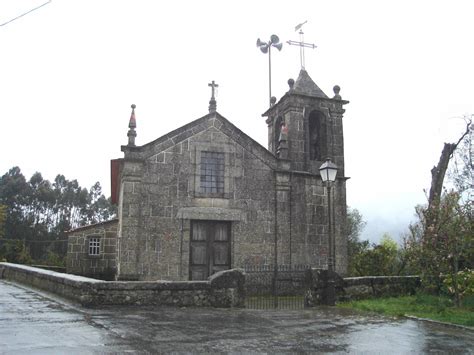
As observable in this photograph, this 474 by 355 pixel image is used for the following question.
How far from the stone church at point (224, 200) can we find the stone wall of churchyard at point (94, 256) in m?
3.17

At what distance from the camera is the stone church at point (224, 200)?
645 inches

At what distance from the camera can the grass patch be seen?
10.6 meters

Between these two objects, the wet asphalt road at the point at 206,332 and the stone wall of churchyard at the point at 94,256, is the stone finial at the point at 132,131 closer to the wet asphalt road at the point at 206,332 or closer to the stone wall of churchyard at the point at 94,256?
the stone wall of churchyard at the point at 94,256

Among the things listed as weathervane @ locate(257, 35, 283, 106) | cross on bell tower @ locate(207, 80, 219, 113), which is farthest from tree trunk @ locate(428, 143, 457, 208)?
cross on bell tower @ locate(207, 80, 219, 113)

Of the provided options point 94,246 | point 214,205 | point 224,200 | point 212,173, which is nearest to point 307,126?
point 212,173

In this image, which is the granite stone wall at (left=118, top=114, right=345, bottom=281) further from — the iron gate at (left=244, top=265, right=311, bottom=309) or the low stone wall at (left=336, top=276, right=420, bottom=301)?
the low stone wall at (left=336, top=276, right=420, bottom=301)

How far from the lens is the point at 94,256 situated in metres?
20.9

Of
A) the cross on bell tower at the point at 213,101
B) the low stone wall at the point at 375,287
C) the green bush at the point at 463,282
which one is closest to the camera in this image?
the green bush at the point at 463,282

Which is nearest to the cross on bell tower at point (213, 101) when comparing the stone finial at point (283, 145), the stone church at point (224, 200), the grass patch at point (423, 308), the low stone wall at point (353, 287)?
the stone church at point (224, 200)

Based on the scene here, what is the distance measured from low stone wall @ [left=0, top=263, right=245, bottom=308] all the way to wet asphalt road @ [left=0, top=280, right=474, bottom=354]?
0.38 meters

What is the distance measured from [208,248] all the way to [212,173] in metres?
2.65

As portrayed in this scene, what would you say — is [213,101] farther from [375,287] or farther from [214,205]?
[375,287]

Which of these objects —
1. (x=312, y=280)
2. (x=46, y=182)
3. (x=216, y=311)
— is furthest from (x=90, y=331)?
(x=46, y=182)

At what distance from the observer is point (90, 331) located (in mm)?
7594
